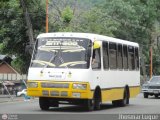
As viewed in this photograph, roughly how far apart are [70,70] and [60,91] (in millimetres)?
846

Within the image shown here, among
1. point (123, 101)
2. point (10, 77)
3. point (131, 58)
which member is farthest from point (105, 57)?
point (10, 77)

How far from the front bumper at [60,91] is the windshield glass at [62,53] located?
2.38ft

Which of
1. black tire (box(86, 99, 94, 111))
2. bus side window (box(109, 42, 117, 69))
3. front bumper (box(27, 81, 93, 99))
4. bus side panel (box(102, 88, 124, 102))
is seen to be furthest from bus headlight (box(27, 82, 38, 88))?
bus side window (box(109, 42, 117, 69))

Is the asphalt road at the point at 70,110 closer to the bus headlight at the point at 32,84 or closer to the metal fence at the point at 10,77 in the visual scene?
the bus headlight at the point at 32,84

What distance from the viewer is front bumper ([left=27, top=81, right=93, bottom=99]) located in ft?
73.1

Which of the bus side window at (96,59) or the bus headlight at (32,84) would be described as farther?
the bus side window at (96,59)

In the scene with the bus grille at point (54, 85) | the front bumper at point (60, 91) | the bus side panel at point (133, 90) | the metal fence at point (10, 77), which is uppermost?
the metal fence at point (10, 77)

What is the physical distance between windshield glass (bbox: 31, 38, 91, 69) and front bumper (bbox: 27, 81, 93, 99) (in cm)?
73

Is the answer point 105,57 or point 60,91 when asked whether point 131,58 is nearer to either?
point 105,57

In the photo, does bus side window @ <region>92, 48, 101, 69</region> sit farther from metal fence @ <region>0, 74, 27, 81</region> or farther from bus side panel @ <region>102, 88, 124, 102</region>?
metal fence @ <region>0, 74, 27, 81</region>

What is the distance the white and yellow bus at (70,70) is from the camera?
22.4 metres

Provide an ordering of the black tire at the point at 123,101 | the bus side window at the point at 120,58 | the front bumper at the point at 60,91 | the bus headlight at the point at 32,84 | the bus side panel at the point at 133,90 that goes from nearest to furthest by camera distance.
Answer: the front bumper at the point at 60,91, the bus headlight at the point at 32,84, the bus side window at the point at 120,58, the black tire at the point at 123,101, the bus side panel at the point at 133,90

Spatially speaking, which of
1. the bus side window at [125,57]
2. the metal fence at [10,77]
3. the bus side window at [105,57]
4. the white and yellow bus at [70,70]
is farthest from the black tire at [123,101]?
the metal fence at [10,77]

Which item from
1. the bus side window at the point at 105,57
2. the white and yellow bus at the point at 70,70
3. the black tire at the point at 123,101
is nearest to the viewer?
the white and yellow bus at the point at 70,70
